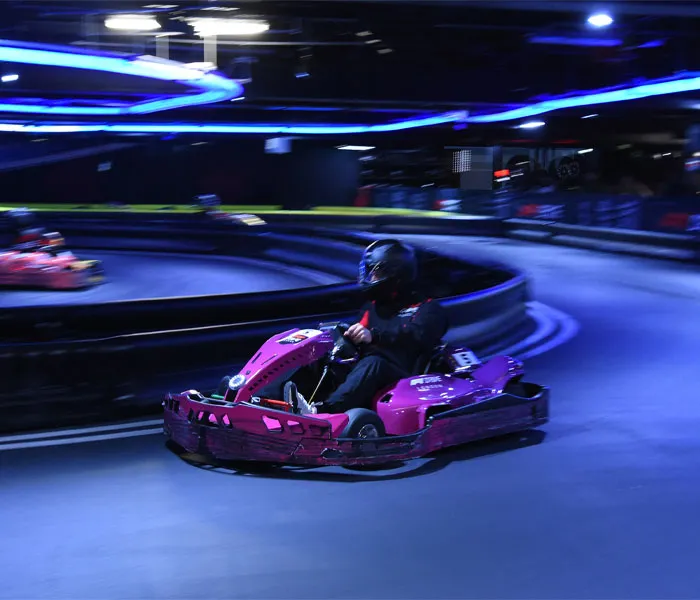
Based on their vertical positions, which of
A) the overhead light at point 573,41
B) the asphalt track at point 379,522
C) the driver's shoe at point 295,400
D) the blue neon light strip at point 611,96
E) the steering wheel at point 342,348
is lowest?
the asphalt track at point 379,522

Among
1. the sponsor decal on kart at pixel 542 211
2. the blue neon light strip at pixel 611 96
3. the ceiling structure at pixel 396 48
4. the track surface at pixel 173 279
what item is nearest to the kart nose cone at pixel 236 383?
the track surface at pixel 173 279

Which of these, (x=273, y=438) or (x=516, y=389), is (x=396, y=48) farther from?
(x=273, y=438)

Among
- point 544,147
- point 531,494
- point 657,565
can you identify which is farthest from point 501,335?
point 544,147

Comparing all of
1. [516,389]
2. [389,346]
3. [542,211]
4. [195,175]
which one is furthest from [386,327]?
[195,175]

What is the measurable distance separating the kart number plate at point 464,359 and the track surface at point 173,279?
19.9ft

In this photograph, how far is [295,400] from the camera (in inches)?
151

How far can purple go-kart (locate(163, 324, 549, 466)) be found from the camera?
360 centimetres

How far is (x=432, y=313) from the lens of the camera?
4156 mm

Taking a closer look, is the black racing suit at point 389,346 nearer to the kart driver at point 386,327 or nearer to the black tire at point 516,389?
the kart driver at point 386,327

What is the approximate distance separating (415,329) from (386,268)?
1.02 feet

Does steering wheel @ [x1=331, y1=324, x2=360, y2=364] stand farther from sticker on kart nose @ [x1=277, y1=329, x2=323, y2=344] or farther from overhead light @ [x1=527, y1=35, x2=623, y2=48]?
overhead light @ [x1=527, y1=35, x2=623, y2=48]

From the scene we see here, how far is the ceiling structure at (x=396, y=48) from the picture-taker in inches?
459

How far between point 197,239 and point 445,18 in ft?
20.1

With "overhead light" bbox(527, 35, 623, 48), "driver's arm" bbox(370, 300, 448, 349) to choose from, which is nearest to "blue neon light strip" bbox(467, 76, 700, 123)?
"overhead light" bbox(527, 35, 623, 48)
